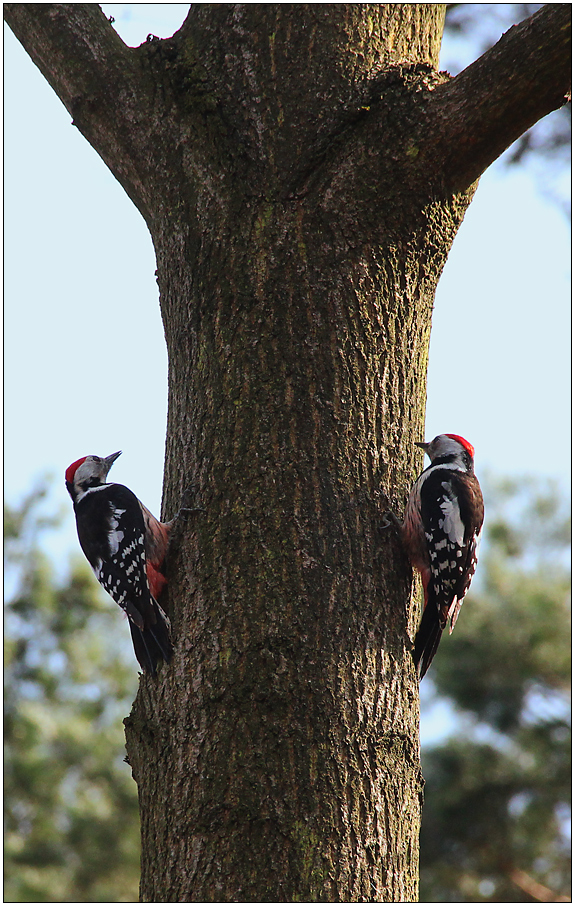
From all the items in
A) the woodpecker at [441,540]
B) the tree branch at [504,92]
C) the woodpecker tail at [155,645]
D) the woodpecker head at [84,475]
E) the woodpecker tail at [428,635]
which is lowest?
the woodpecker tail at [155,645]

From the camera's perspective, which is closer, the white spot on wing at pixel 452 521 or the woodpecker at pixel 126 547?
the woodpecker at pixel 126 547

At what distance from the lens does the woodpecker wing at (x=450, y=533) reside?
282 cm

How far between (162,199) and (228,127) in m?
0.29

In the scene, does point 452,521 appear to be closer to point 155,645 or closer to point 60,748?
point 155,645

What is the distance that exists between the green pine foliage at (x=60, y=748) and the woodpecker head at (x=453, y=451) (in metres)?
6.44

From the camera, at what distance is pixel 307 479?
2.06 meters

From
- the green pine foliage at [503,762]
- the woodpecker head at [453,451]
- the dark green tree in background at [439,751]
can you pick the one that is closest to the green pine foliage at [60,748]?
the dark green tree in background at [439,751]

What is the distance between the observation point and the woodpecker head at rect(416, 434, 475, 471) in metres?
3.72

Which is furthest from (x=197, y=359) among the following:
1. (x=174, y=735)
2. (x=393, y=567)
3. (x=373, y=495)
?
(x=174, y=735)

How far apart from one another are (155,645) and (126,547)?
3.01ft

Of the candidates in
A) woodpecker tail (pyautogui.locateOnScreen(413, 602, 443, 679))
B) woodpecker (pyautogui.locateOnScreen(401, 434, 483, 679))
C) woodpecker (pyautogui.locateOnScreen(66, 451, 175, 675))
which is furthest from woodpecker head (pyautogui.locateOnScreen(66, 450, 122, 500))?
woodpecker tail (pyautogui.locateOnScreen(413, 602, 443, 679))

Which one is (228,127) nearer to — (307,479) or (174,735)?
(307,479)

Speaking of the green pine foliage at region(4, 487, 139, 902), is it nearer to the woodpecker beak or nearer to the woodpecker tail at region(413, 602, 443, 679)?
the woodpecker beak

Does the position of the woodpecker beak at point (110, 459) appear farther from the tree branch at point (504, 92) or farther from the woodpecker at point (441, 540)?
the tree branch at point (504, 92)
